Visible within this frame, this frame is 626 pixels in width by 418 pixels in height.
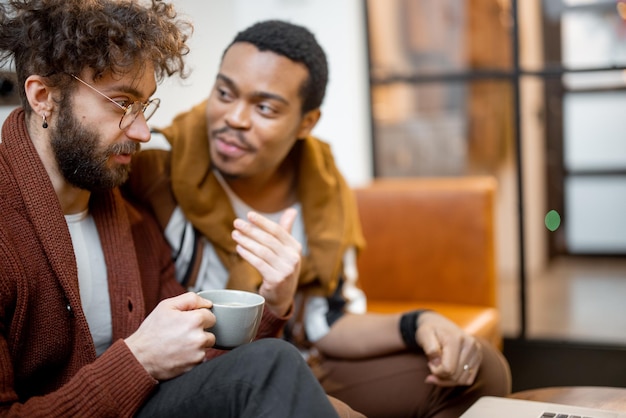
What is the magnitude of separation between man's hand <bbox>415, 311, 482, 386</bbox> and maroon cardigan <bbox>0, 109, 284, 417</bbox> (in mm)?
587

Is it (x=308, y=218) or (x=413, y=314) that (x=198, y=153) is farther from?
(x=413, y=314)

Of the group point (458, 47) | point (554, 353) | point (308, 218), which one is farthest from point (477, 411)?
point (458, 47)

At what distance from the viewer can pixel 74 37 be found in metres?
1.31

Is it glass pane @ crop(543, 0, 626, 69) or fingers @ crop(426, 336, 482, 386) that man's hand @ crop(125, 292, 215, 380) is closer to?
fingers @ crop(426, 336, 482, 386)

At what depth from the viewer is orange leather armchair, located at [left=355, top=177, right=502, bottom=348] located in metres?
2.58

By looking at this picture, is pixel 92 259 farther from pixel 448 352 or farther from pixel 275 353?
pixel 448 352

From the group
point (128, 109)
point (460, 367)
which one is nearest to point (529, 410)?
point (460, 367)

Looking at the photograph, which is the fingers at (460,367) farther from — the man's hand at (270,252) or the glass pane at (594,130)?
the glass pane at (594,130)

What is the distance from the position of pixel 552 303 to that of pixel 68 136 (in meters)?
2.43

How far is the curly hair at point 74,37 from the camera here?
131 cm

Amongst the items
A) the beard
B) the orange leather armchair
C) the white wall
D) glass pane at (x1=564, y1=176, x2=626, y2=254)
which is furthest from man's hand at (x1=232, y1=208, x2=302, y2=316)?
glass pane at (x1=564, y1=176, x2=626, y2=254)

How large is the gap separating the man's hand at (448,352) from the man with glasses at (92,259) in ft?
1.63

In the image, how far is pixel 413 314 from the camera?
69.4 inches

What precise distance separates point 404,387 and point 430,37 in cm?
179
